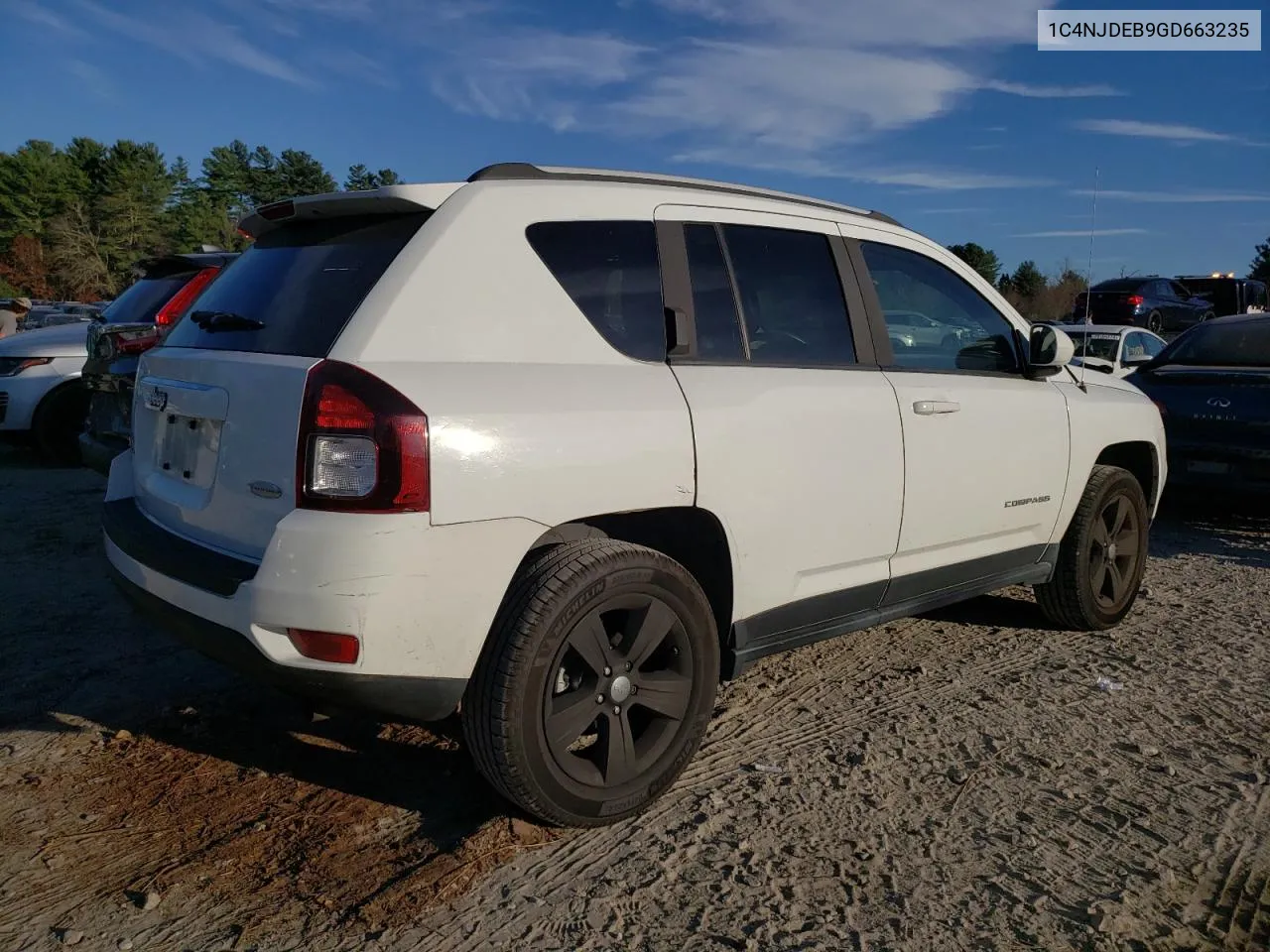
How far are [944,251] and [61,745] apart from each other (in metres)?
3.87

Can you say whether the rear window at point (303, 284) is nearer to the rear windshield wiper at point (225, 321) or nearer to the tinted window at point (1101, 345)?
the rear windshield wiper at point (225, 321)

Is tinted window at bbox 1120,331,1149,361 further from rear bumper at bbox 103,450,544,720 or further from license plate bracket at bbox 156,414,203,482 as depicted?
license plate bracket at bbox 156,414,203,482

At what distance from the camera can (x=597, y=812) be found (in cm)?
284

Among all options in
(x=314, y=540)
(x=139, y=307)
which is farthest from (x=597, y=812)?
(x=139, y=307)

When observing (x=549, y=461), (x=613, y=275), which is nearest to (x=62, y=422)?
(x=613, y=275)

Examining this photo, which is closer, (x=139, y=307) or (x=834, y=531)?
(x=834, y=531)

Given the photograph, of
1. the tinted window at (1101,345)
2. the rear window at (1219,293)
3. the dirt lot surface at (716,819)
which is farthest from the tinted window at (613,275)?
the rear window at (1219,293)

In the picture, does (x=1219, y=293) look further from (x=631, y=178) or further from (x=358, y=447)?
(x=358, y=447)

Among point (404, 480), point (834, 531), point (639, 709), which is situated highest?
point (404, 480)

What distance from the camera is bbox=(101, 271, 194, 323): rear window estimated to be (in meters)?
7.53

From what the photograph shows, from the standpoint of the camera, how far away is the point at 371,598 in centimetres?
239

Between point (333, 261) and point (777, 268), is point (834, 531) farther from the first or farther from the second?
point (333, 261)

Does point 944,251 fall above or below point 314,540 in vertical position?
above

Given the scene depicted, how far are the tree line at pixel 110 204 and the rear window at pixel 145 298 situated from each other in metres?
61.4
